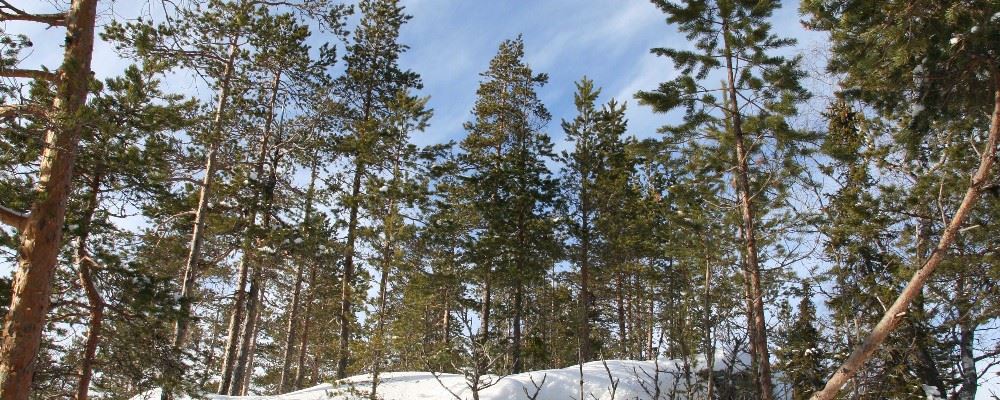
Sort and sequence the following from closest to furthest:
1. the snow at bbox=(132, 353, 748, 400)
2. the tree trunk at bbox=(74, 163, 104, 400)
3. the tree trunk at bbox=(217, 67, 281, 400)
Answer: the tree trunk at bbox=(74, 163, 104, 400) < the snow at bbox=(132, 353, 748, 400) < the tree trunk at bbox=(217, 67, 281, 400)

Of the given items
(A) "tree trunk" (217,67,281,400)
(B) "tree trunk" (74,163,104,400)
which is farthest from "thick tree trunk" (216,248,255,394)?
(B) "tree trunk" (74,163,104,400)

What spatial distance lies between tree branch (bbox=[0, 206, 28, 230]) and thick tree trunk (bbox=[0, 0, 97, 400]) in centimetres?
2

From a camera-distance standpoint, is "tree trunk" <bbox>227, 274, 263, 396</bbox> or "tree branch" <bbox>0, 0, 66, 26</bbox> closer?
"tree branch" <bbox>0, 0, 66, 26</bbox>

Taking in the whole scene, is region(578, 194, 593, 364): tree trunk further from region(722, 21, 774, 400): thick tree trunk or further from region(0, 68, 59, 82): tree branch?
region(0, 68, 59, 82): tree branch

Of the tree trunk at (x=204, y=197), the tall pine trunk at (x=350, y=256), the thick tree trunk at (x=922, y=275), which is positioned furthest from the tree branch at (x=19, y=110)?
the tall pine trunk at (x=350, y=256)

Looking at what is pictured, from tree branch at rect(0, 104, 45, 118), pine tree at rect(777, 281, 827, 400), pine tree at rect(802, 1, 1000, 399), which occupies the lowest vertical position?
pine tree at rect(777, 281, 827, 400)

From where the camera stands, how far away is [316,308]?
23.8 meters

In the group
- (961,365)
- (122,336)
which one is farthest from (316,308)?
(961,365)

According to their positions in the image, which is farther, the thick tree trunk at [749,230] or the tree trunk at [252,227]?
the tree trunk at [252,227]

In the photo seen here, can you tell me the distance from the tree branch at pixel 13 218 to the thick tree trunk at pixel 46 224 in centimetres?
2

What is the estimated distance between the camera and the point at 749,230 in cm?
1033

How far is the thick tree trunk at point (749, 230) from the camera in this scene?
368 inches

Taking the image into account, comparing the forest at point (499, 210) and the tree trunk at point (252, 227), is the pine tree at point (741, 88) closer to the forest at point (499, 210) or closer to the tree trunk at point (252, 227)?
the forest at point (499, 210)

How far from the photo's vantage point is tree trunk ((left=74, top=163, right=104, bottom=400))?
8.09 m
